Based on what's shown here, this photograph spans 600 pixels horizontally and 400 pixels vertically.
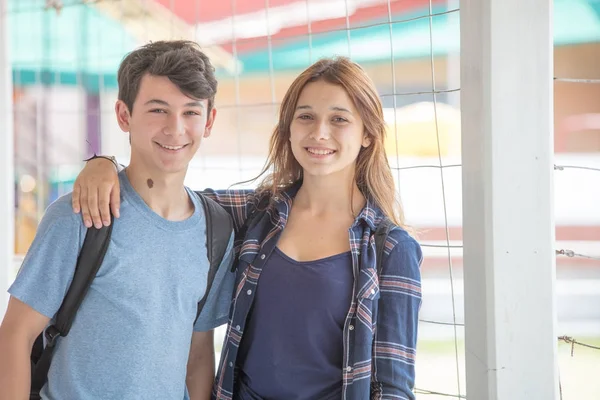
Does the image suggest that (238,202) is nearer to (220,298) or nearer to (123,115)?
(220,298)

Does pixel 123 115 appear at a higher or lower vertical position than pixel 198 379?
higher

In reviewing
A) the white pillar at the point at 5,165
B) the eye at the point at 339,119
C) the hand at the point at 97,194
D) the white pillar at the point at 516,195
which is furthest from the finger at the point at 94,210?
the white pillar at the point at 5,165

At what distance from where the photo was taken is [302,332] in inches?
60.7

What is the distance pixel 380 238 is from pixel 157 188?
527 mm

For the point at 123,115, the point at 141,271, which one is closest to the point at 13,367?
the point at 141,271

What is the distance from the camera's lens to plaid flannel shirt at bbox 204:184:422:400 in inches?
59.2

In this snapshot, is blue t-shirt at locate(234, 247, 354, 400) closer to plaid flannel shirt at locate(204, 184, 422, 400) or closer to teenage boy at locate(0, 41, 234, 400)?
plaid flannel shirt at locate(204, 184, 422, 400)

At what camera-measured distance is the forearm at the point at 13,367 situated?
1.37 m

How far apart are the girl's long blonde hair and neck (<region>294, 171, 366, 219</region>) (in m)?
0.04

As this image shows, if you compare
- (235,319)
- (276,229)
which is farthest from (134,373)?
(276,229)

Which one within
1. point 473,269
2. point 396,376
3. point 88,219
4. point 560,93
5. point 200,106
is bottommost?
point 396,376

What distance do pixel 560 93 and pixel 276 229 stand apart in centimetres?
633

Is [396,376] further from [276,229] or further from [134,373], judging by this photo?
[134,373]

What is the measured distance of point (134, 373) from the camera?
1.45 metres
